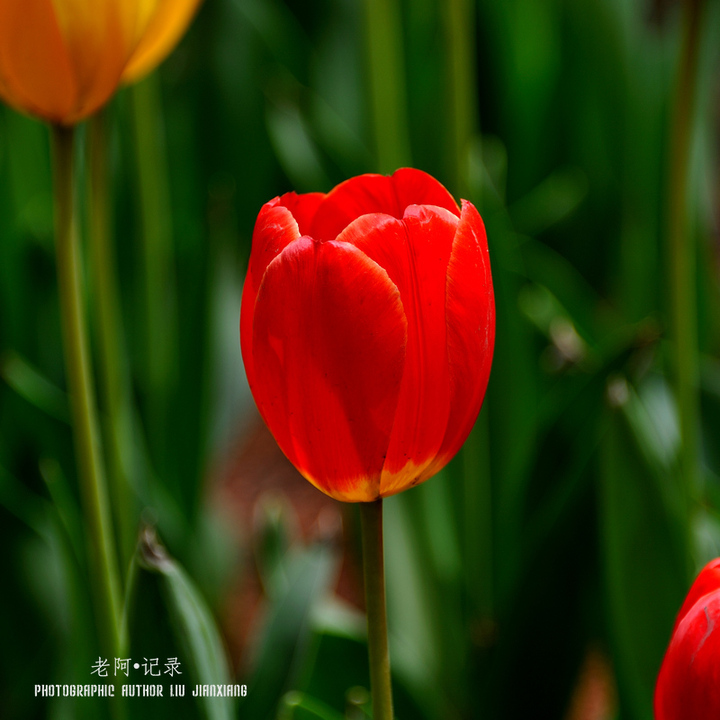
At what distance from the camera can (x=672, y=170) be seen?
520 millimetres

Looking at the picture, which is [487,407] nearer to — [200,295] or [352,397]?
[200,295]

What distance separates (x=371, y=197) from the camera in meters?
0.34

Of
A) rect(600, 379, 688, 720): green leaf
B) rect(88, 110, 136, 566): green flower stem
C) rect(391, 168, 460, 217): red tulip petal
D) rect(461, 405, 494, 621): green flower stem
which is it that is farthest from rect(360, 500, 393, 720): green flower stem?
rect(461, 405, 494, 621): green flower stem

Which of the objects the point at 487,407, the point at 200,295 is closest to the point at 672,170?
the point at 487,407

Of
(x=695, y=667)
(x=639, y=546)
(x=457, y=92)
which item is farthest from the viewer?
(x=457, y=92)

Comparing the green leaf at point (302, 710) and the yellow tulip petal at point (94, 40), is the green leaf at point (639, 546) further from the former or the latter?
the yellow tulip petal at point (94, 40)

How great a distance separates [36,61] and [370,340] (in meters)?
0.24

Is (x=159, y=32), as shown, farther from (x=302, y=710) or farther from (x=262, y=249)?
(x=302, y=710)

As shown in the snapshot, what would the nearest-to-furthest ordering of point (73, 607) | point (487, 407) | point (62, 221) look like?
1. point (62, 221)
2. point (73, 607)
3. point (487, 407)

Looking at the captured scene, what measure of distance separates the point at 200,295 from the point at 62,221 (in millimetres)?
484

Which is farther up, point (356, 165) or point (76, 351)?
point (356, 165)

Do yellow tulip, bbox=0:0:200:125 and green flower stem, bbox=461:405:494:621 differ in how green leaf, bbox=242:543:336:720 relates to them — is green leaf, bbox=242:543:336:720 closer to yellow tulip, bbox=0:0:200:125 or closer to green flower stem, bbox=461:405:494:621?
green flower stem, bbox=461:405:494:621

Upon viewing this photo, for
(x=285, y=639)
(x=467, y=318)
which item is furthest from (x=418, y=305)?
(x=285, y=639)

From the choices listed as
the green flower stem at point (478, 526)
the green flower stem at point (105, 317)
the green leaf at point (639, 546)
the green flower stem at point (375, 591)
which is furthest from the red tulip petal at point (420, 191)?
the green flower stem at point (478, 526)
